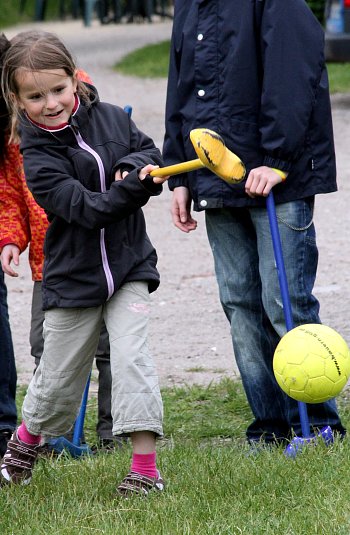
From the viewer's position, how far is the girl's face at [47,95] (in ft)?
12.6

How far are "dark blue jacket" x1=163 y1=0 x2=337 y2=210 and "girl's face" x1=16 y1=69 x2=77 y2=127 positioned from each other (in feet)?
1.74

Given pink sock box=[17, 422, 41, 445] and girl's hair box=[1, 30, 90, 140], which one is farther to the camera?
pink sock box=[17, 422, 41, 445]

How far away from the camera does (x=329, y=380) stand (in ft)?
12.3

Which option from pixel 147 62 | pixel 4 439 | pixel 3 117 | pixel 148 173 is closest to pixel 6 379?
Answer: pixel 4 439

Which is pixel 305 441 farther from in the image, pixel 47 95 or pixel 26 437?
pixel 47 95

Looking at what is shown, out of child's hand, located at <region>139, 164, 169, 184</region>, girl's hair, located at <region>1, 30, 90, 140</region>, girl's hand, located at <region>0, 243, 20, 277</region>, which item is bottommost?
girl's hand, located at <region>0, 243, 20, 277</region>

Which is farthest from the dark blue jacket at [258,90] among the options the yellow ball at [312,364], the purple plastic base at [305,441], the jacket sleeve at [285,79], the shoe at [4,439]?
the shoe at [4,439]

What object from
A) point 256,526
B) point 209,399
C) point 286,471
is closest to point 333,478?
point 286,471

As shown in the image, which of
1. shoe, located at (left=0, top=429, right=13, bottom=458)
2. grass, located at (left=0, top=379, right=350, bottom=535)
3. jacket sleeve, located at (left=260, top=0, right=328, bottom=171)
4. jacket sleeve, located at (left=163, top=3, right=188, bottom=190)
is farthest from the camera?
shoe, located at (left=0, top=429, right=13, bottom=458)

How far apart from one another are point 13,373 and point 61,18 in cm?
2805

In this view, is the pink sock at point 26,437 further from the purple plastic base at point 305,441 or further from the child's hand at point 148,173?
the child's hand at point 148,173

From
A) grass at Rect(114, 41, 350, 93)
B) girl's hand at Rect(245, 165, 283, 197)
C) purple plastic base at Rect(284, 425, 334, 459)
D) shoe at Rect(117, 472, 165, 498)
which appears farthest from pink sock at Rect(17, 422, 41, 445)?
grass at Rect(114, 41, 350, 93)

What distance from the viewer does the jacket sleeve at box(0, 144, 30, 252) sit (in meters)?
4.55

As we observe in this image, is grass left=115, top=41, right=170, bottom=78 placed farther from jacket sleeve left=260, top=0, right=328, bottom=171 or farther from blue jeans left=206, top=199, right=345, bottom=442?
jacket sleeve left=260, top=0, right=328, bottom=171
